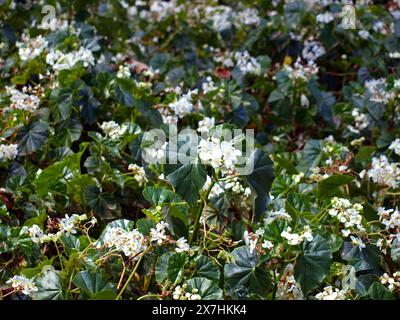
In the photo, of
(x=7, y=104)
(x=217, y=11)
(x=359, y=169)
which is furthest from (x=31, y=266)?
(x=217, y=11)

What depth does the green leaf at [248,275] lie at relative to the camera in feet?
4.54

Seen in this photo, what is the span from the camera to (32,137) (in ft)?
6.38

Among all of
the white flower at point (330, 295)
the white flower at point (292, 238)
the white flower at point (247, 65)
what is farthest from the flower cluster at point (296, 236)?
the white flower at point (247, 65)

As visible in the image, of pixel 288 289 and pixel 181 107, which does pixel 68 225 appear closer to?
pixel 288 289

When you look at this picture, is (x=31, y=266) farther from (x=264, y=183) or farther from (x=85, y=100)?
(x=85, y=100)

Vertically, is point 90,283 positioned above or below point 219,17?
below

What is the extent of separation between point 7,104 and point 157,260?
930 millimetres

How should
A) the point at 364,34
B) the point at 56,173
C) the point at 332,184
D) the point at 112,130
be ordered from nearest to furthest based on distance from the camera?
the point at 56,173
the point at 332,184
the point at 112,130
the point at 364,34

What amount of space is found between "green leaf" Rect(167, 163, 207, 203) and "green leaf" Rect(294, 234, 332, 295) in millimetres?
265

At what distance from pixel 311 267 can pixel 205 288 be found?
0.23m

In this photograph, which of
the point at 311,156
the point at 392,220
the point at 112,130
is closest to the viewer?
the point at 392,220

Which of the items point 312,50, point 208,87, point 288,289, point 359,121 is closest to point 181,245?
point 288,289

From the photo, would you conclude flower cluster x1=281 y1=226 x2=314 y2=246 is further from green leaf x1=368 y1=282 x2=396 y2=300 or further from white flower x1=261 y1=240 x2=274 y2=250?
green leaf x1=368 y1=282 x2=396 y2=300

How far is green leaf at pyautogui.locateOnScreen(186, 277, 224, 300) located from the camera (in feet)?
4.45
